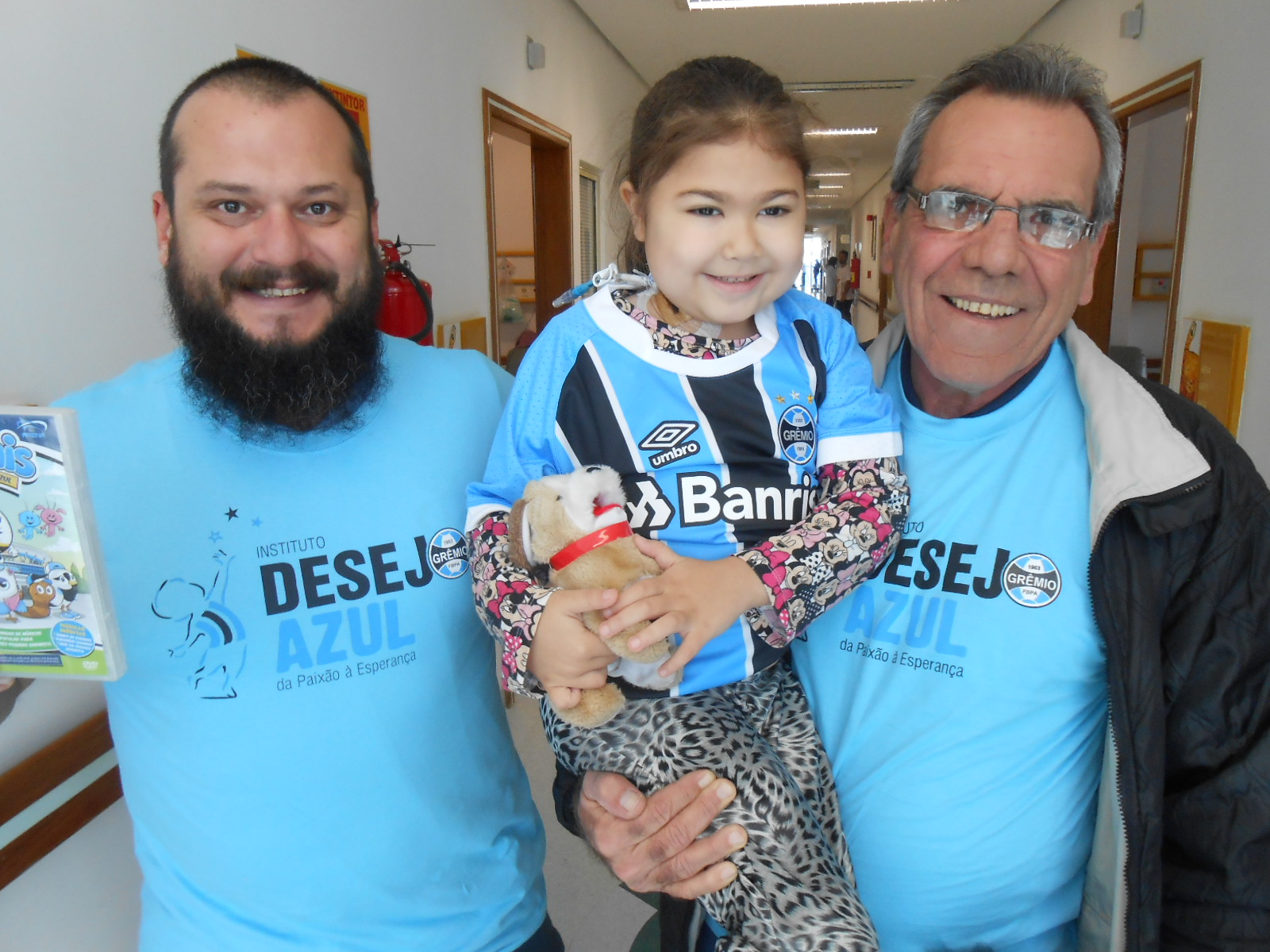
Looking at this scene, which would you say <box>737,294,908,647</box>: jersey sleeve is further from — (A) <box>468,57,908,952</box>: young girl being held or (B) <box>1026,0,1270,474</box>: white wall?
(B) <box>1026,0,1270,474</box>: white wall

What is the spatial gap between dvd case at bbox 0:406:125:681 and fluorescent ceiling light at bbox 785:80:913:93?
845 centimetres

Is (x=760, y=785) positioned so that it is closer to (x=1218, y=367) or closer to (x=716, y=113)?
(x=716, y=113)

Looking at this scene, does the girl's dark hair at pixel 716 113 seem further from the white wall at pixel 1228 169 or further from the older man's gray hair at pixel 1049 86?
the white wall at pixel 1228 169

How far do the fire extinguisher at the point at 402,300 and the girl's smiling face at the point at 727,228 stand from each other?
2049mm

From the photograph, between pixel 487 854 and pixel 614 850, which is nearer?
pixel 614 850

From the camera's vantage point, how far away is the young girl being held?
112 cm

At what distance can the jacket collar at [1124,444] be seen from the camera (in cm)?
115

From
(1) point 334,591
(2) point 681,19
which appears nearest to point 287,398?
(1) point 334,591

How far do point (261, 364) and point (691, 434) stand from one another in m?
0.72

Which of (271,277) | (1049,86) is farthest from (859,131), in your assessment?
(271,277)

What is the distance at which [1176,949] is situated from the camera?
121 centimetres

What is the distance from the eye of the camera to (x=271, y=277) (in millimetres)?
1305

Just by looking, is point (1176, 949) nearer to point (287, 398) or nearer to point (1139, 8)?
point (287, 398)

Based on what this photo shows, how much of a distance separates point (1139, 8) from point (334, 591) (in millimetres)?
5237
